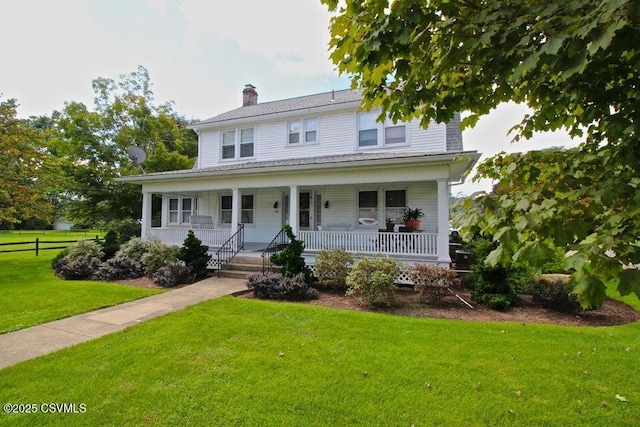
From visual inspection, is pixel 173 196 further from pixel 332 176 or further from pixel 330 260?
pixel 330 260

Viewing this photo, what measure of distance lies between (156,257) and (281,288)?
563 cm

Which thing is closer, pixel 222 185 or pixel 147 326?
pixel 147 326

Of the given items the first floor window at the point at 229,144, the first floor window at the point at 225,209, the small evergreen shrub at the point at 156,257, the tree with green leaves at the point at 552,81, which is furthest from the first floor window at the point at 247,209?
the tree with green leaves at the point at 552,81

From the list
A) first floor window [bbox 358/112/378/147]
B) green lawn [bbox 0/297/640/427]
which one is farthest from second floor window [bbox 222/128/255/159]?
green lawn [bbox 0/297/640/427]

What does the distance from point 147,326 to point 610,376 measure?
719cm

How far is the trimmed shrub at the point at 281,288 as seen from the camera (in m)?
8.01

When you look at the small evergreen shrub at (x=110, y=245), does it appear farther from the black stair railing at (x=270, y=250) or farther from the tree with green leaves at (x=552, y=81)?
the tree with green leaves at (x=552, y=81)

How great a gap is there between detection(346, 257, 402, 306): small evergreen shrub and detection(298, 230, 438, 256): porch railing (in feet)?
6.40

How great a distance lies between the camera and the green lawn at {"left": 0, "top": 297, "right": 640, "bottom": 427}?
3.25m

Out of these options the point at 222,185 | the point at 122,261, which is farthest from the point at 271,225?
the point at 122,261

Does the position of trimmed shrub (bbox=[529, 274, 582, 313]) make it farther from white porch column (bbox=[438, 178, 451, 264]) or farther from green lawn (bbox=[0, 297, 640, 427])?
white porch column (bbox=[438, 178, 451, 264])

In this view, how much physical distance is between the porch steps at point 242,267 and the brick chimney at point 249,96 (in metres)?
10.6

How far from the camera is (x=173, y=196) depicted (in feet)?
53.1

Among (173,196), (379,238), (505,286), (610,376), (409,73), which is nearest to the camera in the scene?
(409,73)
